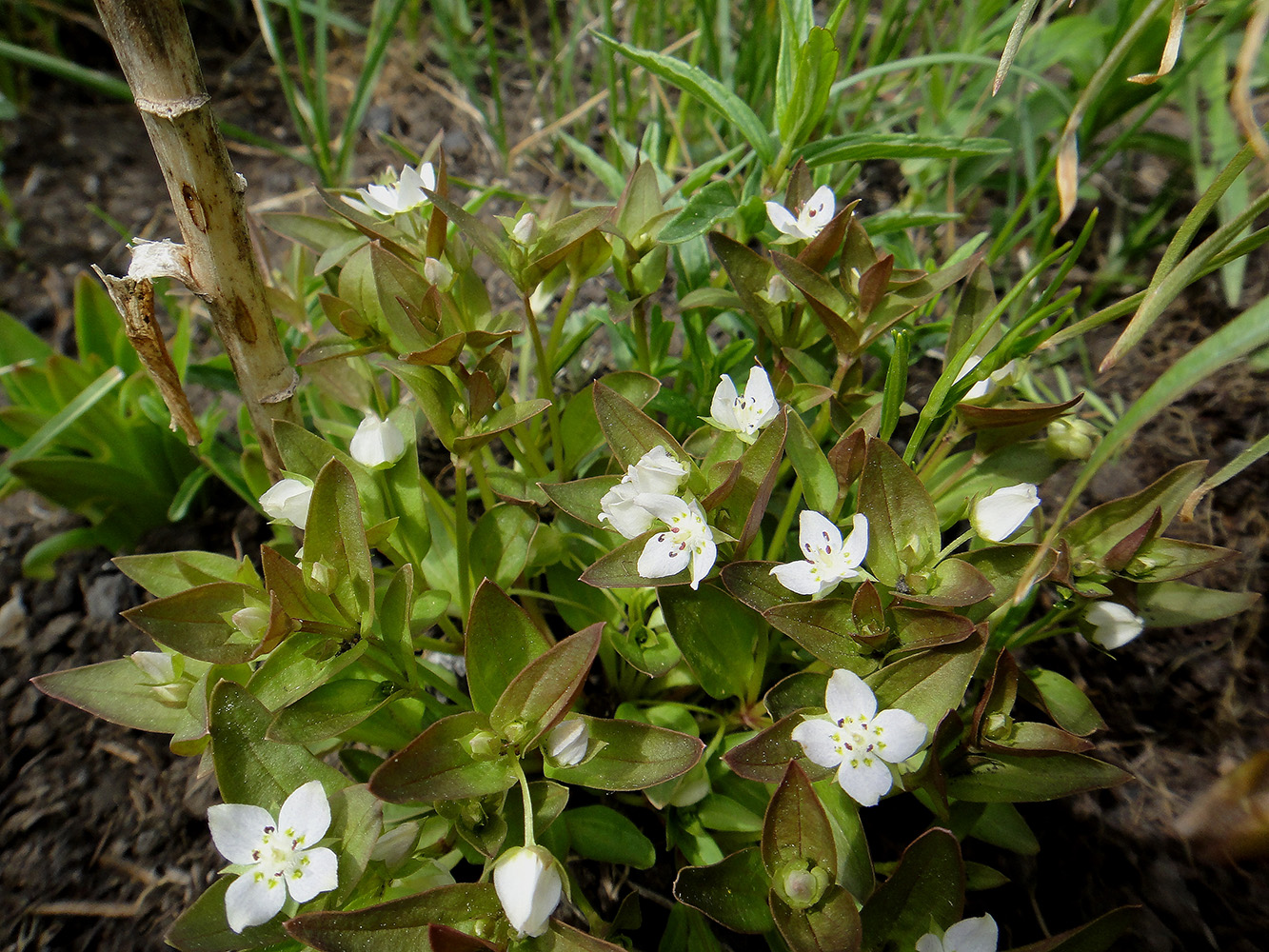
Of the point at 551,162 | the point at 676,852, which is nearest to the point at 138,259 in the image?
the point at 676,852

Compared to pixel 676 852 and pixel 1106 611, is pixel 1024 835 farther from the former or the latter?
pixel 676 852

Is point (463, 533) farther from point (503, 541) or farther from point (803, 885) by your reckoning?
point (803, 885)

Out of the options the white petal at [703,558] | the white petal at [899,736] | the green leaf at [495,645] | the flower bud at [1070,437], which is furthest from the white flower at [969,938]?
the flower bud at [1070,437]

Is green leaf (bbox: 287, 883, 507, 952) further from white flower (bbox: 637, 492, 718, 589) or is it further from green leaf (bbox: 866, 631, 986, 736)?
green leaf (bbox: 866, 631, 986, 736)

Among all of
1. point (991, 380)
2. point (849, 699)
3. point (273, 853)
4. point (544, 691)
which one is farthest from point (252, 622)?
point (991, 380)

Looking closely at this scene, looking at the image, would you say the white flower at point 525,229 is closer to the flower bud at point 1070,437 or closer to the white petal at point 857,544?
the white petal at point 857,544

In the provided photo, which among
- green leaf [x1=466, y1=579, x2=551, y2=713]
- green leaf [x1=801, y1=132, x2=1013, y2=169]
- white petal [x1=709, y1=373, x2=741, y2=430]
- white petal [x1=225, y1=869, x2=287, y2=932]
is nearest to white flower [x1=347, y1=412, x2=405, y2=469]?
green leaf [x1=466, y1=579, x2=551, y2=713]
